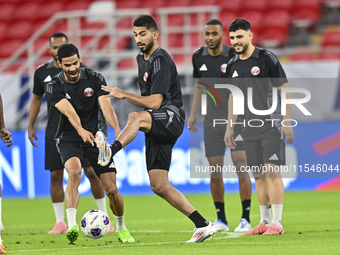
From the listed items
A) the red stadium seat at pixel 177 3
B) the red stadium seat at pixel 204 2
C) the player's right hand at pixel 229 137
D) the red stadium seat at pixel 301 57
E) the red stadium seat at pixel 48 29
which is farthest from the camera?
the red stadium seat at pixel 177 3

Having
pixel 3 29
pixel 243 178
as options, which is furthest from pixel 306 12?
pixel 243 178

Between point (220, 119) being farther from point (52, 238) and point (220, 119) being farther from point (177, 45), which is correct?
point (177, 45)

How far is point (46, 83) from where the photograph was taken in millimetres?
7977

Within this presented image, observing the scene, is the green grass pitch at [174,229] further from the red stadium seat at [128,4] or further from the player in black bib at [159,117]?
the red stadium seat at [128,4]

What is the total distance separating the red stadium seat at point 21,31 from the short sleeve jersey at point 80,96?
1322cm

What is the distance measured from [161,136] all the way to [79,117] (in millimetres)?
1228

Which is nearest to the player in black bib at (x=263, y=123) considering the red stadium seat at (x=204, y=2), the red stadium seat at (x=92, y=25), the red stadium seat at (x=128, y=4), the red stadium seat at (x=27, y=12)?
the red stadium seat at (x=92, y=25)

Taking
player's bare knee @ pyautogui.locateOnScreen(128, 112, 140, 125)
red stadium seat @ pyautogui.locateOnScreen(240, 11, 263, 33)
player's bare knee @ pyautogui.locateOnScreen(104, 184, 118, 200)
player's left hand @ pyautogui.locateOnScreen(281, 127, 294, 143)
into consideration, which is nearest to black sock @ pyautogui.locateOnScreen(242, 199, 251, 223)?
player's left hand @ pyautogui.locateOnScreen(281, 127, 294, 143)

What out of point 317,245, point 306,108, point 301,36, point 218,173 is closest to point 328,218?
point 218,173

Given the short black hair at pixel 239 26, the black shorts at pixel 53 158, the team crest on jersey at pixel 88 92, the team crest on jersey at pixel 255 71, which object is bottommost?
the black shorts at pixel 53 158

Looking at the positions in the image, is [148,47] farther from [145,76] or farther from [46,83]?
[46,83]

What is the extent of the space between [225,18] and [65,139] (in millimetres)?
12570

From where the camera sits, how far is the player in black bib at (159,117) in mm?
5875

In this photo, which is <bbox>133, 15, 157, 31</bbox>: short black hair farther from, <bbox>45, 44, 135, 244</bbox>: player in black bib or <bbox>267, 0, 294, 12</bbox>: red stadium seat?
<bbox>267, 0, 294, 12</bbox>: red stadium seat
